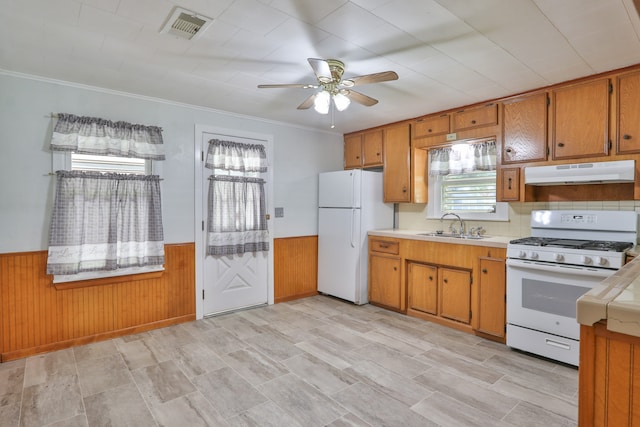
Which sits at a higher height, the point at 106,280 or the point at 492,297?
the point at 106,280

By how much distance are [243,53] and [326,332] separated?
2.62 m

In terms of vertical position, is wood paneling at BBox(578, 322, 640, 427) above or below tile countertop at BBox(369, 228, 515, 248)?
below

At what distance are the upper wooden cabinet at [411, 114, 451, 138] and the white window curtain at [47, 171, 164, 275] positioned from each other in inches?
117

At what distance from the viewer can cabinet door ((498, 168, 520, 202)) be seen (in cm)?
329

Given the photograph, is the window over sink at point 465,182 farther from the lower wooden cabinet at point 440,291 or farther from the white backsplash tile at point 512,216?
the lower wooden cabinet at point 440,291

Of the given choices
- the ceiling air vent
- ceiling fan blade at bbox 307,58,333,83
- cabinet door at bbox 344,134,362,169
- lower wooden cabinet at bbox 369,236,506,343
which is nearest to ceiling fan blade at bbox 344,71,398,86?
ceiling fan blade at bbox 307,58,333,83

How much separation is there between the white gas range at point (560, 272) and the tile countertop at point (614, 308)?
1.79m

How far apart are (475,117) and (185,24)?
288 centimetres

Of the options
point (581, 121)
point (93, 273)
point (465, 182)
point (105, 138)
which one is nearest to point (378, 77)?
point (581, 121)

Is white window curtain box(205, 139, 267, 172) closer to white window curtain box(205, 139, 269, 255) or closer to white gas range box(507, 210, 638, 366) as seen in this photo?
white window curtain box(205, 139, 269, 255)

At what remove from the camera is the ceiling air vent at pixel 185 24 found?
194 centimetres

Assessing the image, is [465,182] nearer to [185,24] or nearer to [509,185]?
[509,185]

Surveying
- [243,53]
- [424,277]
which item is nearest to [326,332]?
[424,277]

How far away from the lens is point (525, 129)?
321cm
